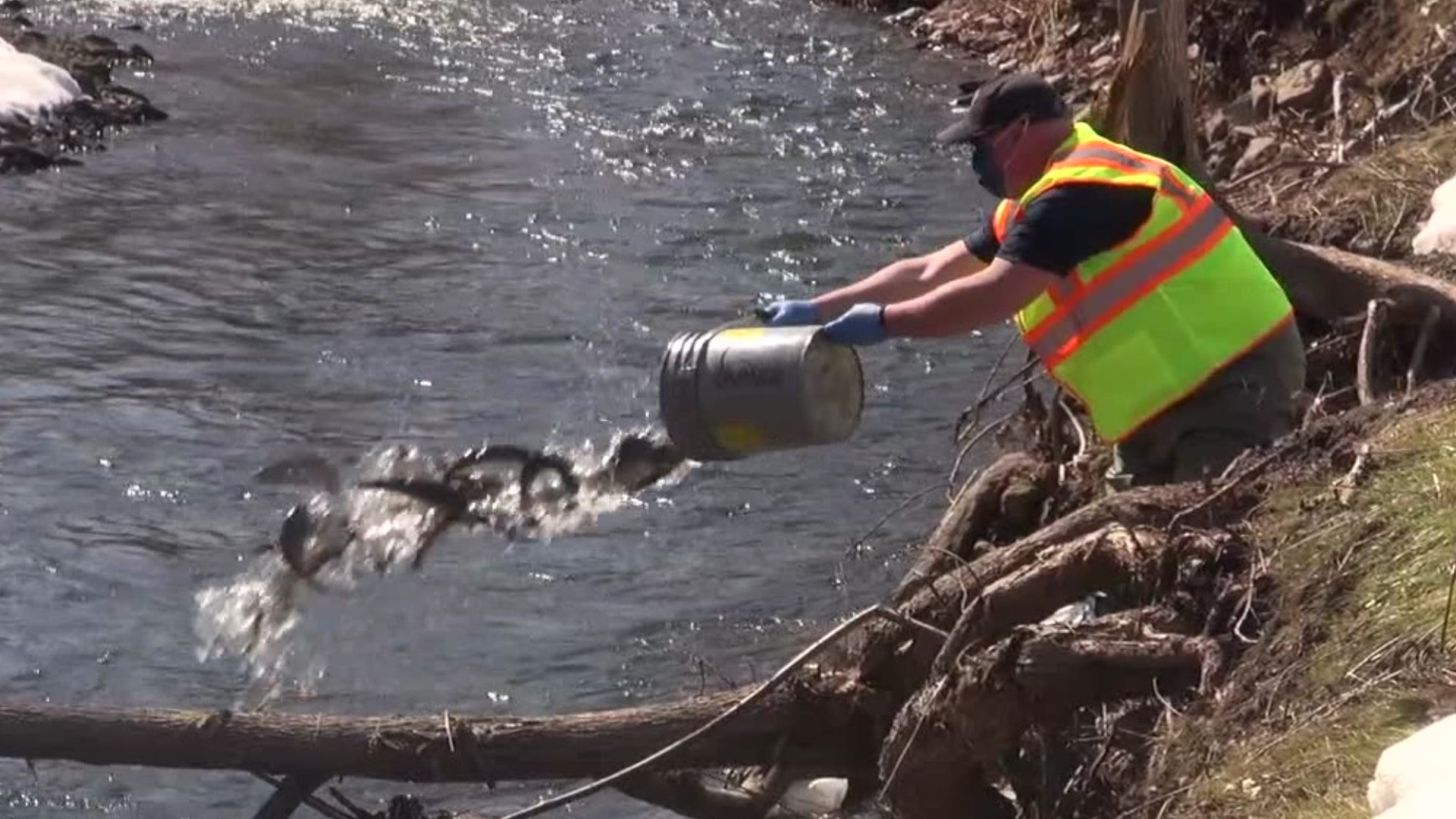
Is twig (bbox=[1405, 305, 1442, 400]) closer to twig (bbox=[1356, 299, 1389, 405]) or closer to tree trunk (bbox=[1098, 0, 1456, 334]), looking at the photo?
twig (bbox=[1356, 299, 1389, 405])

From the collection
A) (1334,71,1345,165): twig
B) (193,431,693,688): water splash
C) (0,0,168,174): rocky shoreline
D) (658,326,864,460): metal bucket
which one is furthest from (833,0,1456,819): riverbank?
(0,0,168,174): rocky shoreline

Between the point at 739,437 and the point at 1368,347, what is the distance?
233cm

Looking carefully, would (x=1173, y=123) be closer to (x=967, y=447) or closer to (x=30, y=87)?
(x=967, y=447)

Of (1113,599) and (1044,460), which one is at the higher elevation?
(1113,599)

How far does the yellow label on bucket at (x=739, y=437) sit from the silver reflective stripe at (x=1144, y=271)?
82 cm

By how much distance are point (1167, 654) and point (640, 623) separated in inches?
127

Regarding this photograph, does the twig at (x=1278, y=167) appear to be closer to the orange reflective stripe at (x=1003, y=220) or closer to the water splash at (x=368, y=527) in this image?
the water splash at (x=368, y=527)

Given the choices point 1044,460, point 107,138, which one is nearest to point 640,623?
point 1044,460

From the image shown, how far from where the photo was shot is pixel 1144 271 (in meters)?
5.76

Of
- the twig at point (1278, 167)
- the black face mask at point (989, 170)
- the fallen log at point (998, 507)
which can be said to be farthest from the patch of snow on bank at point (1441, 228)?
the black face mask at point (989, 170)

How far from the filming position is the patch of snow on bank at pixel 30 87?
1609 centimetres

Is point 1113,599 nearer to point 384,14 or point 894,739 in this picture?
point 894,739

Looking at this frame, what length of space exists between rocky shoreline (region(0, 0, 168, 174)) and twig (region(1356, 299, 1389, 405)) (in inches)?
400

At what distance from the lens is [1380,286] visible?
7680 millimetres
